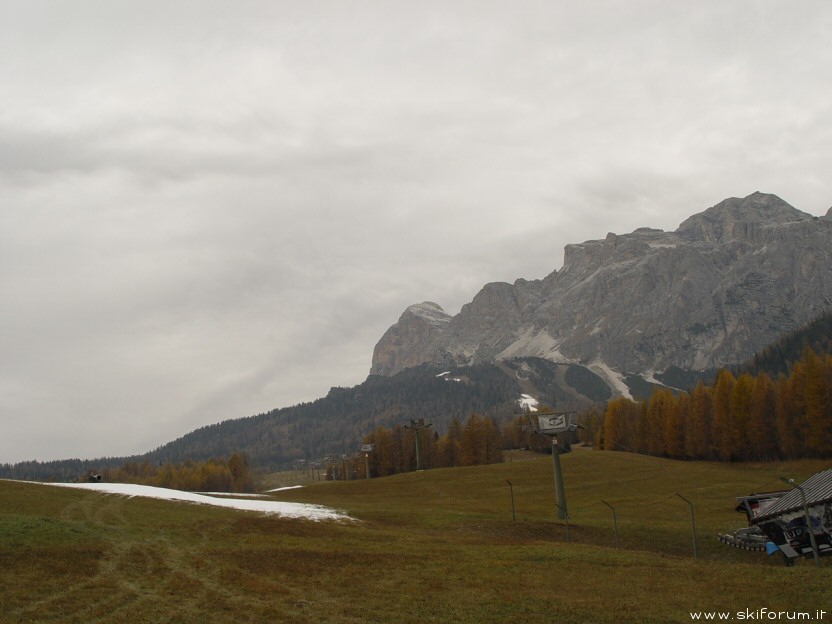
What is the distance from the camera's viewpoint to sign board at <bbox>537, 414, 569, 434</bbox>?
79750 mm

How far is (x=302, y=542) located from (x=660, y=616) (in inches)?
1088

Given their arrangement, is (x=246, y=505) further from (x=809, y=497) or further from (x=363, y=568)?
(x=809, y=497)

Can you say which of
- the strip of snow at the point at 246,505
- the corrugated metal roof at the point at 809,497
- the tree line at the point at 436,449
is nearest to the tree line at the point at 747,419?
the tree line at the point at 436,449

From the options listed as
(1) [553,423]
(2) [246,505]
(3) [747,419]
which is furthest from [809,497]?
(3) [747,419]

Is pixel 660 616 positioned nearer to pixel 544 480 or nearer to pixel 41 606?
pixel 41 606

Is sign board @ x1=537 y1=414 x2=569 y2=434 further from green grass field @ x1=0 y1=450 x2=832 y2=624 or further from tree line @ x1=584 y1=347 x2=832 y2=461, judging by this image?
tree line @ x1=584 y1=347 x2=832 y2=461

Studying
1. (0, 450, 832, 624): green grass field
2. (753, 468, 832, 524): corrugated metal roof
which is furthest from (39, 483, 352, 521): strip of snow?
(753, 468, 832, 524): corrugated metal roof

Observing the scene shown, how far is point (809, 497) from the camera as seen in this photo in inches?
1949

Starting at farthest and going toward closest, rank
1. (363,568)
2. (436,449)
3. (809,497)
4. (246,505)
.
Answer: (436,449)
(246,505)
(809,497)
(363,568)

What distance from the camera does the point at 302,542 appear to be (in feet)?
158

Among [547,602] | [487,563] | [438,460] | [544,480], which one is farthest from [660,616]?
[438,460]

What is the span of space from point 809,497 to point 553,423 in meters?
33.4

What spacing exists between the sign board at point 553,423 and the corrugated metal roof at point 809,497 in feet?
92.0

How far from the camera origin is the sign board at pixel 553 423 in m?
79.8
